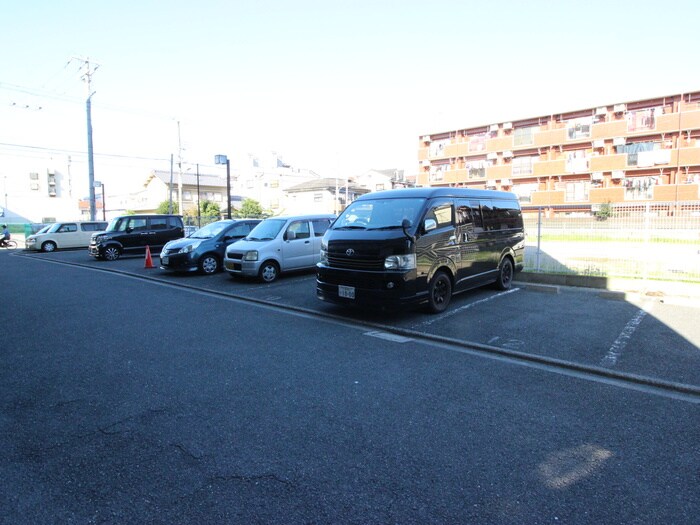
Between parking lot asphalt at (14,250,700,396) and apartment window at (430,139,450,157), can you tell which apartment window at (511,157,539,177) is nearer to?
apartment window at (430,139,450,157)

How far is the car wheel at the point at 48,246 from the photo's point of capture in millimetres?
21578

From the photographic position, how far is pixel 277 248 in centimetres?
1050

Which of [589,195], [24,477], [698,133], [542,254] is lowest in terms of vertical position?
[24,477]

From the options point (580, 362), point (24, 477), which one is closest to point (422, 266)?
point (580, 362)

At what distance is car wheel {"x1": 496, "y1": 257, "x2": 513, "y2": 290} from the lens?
8.71 meters

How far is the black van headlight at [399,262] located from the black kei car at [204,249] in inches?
286

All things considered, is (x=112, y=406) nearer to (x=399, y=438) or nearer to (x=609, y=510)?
(x=399, y=438)

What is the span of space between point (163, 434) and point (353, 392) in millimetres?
1600

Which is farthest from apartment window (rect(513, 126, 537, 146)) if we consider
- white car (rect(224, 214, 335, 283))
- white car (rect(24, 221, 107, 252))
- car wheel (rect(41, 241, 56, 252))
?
car wheel (rect(41, 241, 56, 252))

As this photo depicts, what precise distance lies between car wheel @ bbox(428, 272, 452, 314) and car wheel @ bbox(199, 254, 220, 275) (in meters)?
7.35

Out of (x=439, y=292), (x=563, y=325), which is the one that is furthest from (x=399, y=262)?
(x=563, y=325)

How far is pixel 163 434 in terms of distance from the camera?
3188 millimetres

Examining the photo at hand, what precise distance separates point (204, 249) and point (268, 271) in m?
2.59

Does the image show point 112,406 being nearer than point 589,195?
Yes
